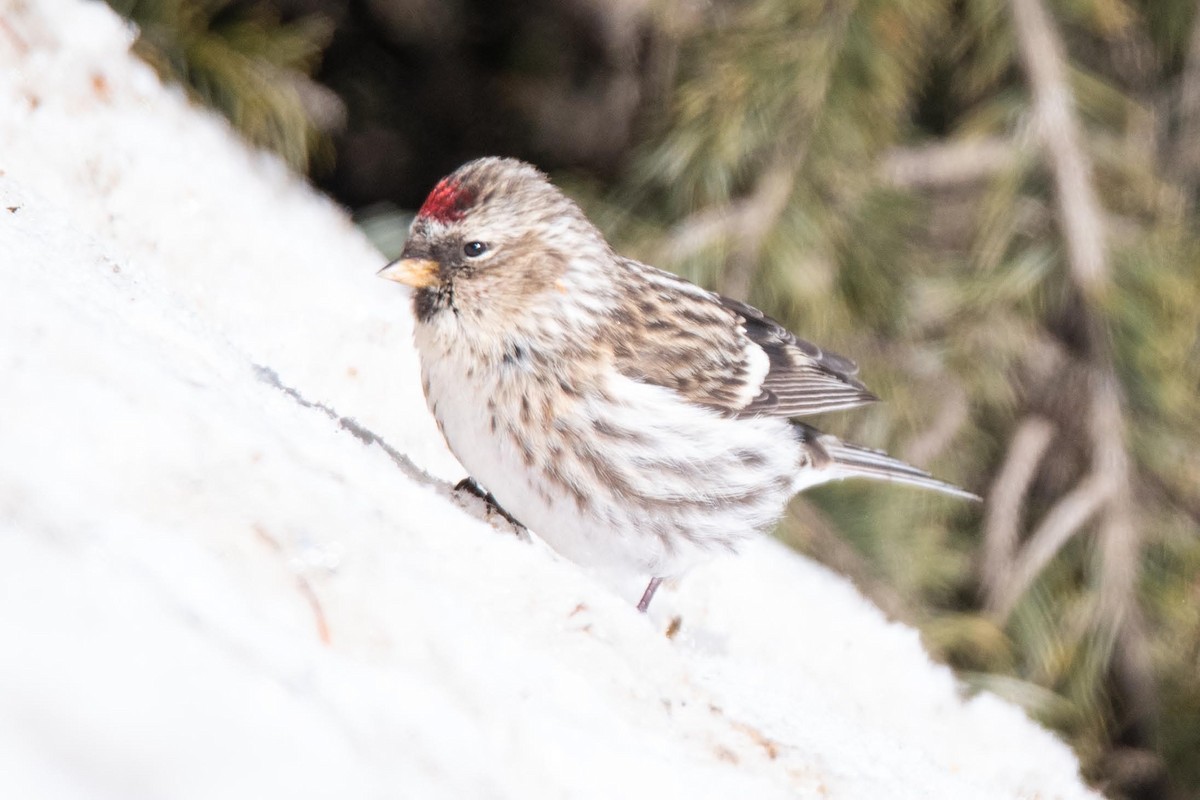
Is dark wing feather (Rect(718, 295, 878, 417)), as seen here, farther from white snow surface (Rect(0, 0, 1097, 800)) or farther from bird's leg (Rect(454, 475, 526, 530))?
bird's leg (Rect(454, 475, 526, 530))

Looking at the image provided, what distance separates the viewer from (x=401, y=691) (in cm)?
101

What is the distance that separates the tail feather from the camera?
2.40 meters

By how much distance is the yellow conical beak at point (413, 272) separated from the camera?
189 cm

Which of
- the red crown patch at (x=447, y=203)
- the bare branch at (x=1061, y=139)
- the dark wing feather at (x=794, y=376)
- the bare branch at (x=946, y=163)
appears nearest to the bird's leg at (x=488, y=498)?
the red crown patch at (x=447, y=203)

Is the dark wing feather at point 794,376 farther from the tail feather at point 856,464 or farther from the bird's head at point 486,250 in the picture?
the bird's head at point 486,250

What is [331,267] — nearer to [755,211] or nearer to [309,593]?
[755,211]

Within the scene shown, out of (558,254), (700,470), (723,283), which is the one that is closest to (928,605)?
(723,283)

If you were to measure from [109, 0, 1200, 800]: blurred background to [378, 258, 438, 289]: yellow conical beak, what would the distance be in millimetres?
488

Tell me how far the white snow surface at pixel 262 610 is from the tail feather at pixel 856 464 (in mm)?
430

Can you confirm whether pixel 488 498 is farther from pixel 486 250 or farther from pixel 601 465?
pixel 486 250

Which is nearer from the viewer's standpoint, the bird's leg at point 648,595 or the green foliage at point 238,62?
the bird's leg at point 648,595

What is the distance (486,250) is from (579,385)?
23 centimetres

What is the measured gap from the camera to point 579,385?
1.94 metres

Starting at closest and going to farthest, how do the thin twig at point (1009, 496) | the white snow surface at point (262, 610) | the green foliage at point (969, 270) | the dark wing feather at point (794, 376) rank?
the white snow surface at point (262, 610), the dark wing feather at point (794, 376), the green foliage at point (969, 270), the thin twig at point (1009, 496)
